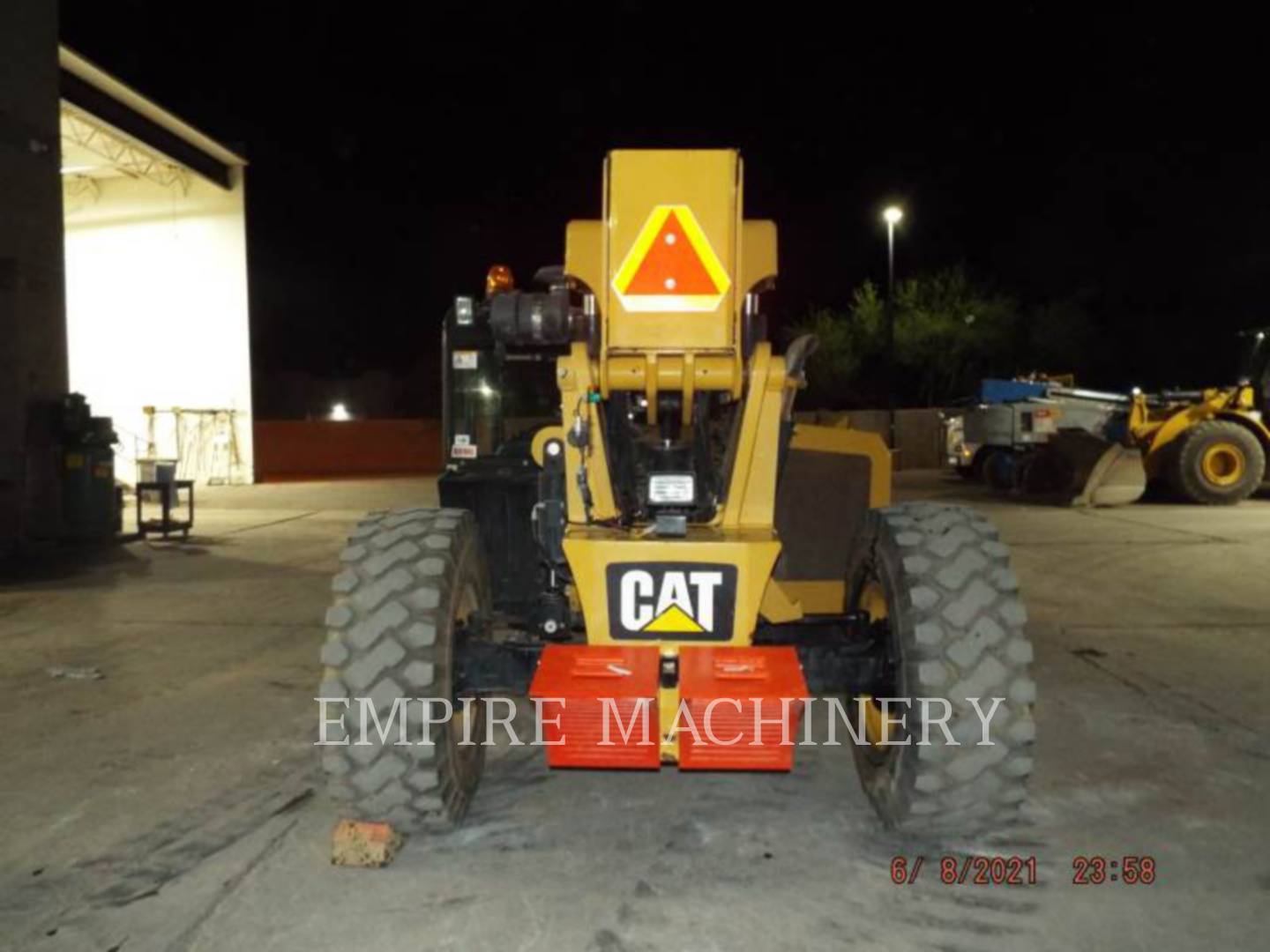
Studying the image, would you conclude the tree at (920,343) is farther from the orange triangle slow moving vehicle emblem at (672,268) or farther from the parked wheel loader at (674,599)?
the orange triangle slow moving vehicle emblem at (672,268)

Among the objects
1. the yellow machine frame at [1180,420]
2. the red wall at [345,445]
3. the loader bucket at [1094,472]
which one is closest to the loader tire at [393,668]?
the loader bucket at [1094,472]

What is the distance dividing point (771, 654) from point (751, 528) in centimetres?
58

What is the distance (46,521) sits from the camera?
14836 mm

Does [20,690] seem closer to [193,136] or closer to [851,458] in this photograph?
[851,458]

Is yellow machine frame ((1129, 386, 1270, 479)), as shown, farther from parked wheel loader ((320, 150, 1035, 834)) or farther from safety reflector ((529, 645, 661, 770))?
safety reflector ((529, 645, 661, 770))

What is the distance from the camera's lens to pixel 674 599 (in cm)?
391

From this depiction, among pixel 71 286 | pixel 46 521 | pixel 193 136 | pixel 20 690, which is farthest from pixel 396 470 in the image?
pixel 20 690

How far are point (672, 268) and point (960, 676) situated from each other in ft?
5.71

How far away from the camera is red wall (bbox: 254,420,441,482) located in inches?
1512

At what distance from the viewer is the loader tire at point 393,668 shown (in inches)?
151

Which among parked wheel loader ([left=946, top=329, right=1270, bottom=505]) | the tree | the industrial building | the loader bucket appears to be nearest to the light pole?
the tree

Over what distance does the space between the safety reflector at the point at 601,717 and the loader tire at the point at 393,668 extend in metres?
0.46

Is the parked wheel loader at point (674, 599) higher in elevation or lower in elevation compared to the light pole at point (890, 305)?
lower
